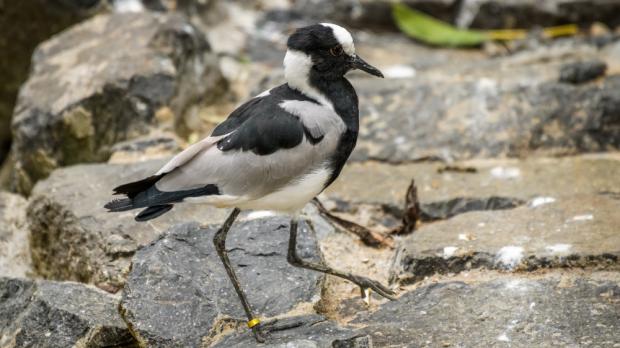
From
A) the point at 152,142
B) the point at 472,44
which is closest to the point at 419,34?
the point at 472,44

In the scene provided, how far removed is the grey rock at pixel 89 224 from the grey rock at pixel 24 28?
2.24 meters

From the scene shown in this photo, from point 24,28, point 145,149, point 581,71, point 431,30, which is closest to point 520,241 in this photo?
point 581,71

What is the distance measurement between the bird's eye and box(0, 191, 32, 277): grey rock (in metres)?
2.25

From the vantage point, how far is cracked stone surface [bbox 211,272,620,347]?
3.74 meters

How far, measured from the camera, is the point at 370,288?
4.36m

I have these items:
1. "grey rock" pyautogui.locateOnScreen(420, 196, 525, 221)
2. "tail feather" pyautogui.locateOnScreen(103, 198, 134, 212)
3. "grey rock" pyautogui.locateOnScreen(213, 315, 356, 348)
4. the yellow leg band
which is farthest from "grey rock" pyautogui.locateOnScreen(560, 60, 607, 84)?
"tail feather" pyautogui.locateOnScreen(103, 198, 134, 212)

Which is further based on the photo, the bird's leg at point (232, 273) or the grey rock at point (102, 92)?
the grey rock at point (102, 92)

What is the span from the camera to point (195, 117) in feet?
21.3

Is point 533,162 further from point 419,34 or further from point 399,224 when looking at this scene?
point 419,34

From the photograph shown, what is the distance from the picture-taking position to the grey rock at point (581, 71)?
5895 millimetres

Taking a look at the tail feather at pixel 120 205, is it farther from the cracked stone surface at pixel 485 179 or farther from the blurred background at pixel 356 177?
the cracked stone surface at pixel 485 179

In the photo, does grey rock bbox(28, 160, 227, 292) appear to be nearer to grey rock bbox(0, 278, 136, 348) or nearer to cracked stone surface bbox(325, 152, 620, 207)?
grey rock bbox(0, 278, 136, 348)

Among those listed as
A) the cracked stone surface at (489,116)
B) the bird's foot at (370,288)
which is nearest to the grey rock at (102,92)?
the cracked stone surface at (489,116)

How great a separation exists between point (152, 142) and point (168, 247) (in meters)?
1.54
